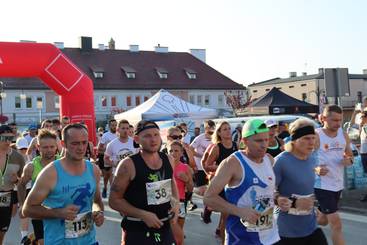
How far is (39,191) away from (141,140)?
2.98 feet

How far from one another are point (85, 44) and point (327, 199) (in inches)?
2275

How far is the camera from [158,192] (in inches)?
173

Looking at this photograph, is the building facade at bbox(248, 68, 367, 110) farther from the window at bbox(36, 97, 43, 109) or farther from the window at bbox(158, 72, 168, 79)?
the window at bbox(36, 97, 43, 109)

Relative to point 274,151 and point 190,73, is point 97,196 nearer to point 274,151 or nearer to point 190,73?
point 274,151

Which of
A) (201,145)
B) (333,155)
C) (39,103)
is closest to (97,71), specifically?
(39,103)

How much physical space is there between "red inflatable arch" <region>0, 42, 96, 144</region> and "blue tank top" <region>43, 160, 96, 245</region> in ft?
45.2

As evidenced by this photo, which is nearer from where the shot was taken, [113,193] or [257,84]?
[113,193]

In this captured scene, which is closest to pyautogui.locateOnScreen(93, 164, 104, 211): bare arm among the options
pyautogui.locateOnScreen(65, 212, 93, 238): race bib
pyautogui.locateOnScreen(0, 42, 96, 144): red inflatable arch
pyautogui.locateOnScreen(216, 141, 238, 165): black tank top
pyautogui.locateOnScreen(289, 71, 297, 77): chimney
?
pyautogui.locateOnScreen(65, 212, 93, 238): race bib

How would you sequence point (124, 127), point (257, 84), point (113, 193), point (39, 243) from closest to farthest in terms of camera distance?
1. point (113, 193)
2. point (39, 243)
3. point (124, 127)
4. point (257, 84)

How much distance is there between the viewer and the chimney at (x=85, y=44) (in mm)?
61969

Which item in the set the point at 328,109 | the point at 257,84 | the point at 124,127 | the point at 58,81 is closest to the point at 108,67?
the point at 257,84

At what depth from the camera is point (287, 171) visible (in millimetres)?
4668

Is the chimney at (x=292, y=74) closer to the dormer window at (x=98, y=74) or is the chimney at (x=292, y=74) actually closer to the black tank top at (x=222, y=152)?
the dormer window at (x=98, y=74)

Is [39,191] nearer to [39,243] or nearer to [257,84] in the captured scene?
[39,243]
